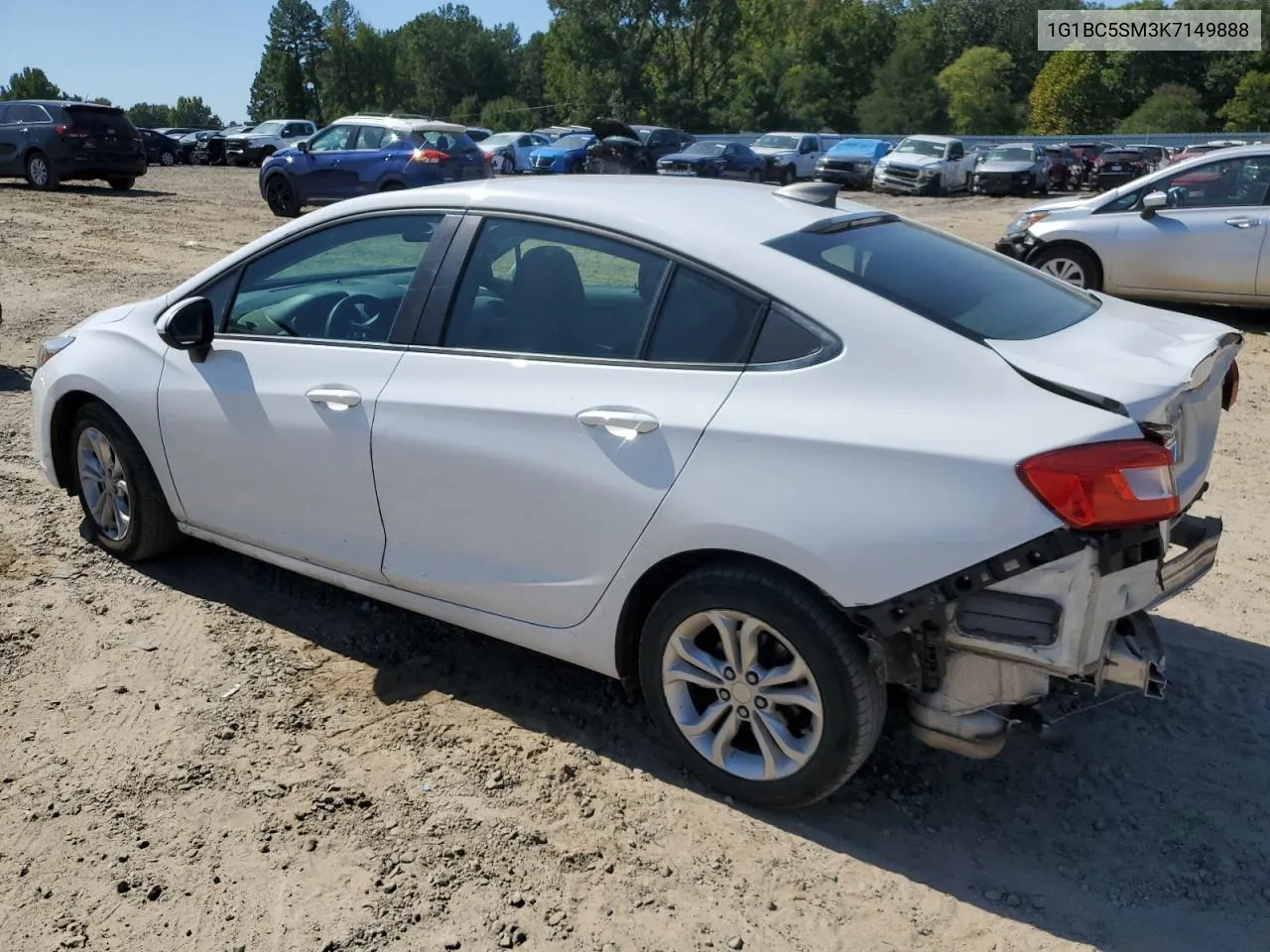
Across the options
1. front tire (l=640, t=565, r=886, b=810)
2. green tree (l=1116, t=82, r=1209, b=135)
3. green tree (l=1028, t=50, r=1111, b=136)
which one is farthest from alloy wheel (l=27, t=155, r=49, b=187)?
green tree (l=1028, t=50, r=1111, b=136)

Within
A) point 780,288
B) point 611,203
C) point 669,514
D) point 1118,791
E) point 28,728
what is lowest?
point 1118,791

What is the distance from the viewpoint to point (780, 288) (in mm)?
3021

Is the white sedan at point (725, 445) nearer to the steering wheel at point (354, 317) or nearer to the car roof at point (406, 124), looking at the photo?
the steering wheel at point (354, 317)

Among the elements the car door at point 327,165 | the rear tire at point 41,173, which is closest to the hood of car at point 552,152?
the car door at point 327,165

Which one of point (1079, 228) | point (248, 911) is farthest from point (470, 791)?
point (1079, 228)

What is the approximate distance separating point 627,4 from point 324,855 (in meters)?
83.1

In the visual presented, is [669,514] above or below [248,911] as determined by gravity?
above

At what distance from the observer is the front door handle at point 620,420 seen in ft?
10.0

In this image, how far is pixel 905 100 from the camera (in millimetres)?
69312

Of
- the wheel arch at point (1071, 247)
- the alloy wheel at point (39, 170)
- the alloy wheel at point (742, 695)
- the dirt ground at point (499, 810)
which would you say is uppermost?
the alloy wheel at point (39, 170)

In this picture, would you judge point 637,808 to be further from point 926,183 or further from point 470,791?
point 926,183

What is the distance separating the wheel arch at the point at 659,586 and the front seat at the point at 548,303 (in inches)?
27.6

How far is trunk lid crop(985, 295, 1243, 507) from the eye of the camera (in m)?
2.76

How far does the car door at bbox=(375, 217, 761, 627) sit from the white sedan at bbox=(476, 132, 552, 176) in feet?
89.2
